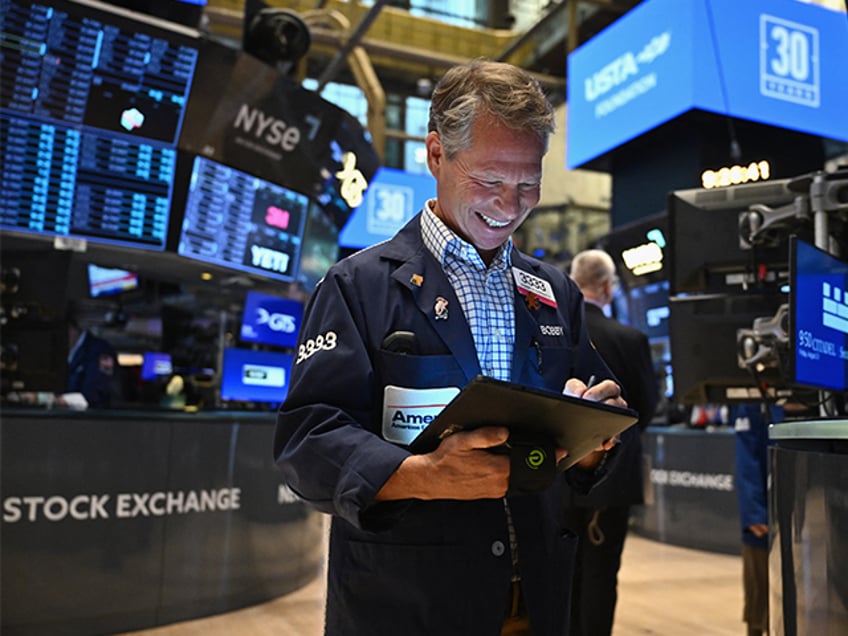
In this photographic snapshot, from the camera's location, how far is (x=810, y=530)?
1.48 m

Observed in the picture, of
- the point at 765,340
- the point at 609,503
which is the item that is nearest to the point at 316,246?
the point at 609,503

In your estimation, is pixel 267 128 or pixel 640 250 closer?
pixel 267 128

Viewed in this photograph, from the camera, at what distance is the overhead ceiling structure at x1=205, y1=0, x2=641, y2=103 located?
929 centimetres

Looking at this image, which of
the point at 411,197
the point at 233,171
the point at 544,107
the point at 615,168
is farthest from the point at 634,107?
the point at 544,107

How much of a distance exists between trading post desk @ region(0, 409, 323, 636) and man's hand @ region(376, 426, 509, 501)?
3148mm

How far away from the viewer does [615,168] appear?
923 centimetres

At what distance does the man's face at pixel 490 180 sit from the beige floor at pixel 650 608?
3351 mm

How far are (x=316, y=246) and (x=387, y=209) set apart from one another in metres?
3.51

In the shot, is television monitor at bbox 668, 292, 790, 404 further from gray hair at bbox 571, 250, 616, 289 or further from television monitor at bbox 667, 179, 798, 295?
gray hair at bbox 571, 250, 616, 289

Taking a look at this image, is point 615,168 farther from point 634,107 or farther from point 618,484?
point 618,484

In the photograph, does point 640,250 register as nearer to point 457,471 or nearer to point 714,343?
point 714,343

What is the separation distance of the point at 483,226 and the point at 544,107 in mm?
212

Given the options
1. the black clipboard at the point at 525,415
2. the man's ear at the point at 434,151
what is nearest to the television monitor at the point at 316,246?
the man's ear at the point at 434,151

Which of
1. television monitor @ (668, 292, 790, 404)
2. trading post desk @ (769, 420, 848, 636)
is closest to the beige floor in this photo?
television monitor @ (668, 292, 790, 404)
